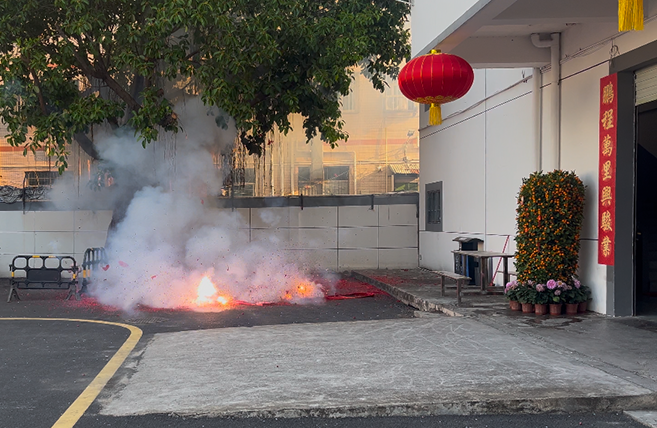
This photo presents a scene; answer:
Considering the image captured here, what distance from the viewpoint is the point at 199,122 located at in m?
15.2

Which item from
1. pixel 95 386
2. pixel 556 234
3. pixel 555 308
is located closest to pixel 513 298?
pixel 555 308

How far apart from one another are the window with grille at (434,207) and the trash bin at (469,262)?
219 centimetres

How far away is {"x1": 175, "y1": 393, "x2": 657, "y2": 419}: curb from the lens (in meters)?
4.91

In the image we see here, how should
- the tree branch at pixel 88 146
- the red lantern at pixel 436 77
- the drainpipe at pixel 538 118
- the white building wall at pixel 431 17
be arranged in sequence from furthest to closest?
the tree branch at pixel 88 146 → the drainpipe at pixel 538 118 → the white building wall at pixel 431 17 → the red lantern at pixel 436 77

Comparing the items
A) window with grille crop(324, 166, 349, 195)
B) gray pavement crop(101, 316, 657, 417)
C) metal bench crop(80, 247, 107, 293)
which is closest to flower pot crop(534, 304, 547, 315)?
gray pavement crop(101, 316, 657, 417)

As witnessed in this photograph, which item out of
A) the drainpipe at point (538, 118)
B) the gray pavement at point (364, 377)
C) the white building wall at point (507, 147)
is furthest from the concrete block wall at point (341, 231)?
the gray pavement at point (364, 377)

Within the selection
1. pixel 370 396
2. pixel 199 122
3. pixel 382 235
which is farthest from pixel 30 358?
pixel 382 235

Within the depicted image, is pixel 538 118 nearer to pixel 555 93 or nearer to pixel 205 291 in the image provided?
pixel 555 93

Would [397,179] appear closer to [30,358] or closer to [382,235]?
[382,235]

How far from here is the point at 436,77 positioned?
8875 millimetres

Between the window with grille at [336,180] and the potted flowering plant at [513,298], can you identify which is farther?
the window with grille at [336,180]

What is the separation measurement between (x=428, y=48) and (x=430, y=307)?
403 cm

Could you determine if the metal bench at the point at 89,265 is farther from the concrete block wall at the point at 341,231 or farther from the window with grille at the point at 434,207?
the window with grille at the point at 434,207

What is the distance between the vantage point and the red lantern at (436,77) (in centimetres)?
888
